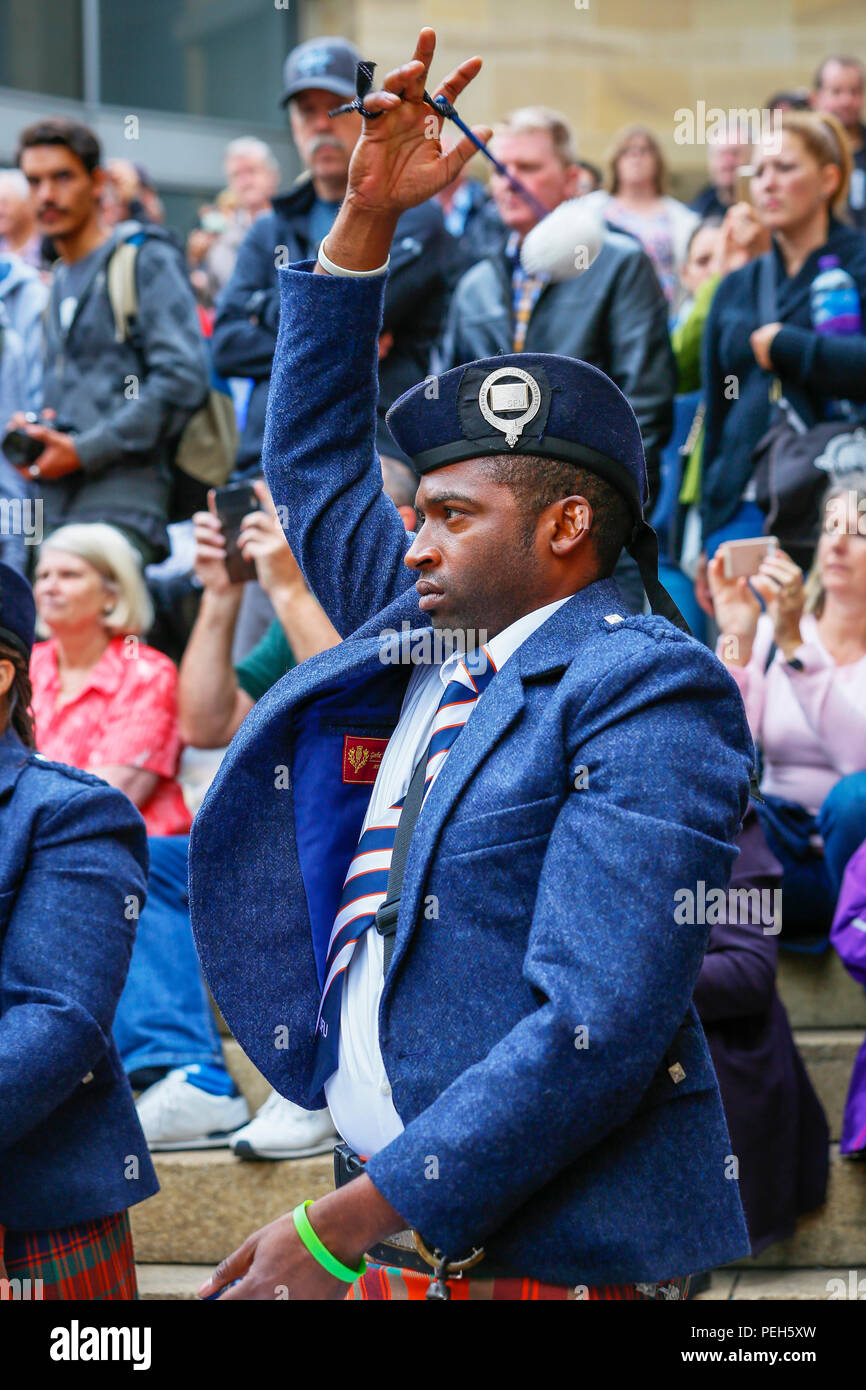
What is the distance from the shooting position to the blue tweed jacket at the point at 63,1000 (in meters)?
2.46

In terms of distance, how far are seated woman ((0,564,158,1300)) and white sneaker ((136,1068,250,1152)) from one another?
1.25 meters

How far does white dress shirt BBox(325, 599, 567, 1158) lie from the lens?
1.86 metres

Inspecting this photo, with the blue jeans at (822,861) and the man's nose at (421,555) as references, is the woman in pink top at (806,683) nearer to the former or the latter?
the blue jeans at (822,861)

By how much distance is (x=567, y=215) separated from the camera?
4.71 meters

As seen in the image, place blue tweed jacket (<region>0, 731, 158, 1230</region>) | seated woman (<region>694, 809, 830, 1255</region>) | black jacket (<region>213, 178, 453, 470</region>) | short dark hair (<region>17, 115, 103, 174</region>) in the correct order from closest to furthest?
blue tweed jacket (<region>0, 731, 158, 1230</region>)
seated woman (<region>694, 809, 830, 1255</region>)
black jacket (<region>213, 178, 453, 470</region>)
short dark hair (<region>17, 115, 103, 174</region>)

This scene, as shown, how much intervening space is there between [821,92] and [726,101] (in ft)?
15.1

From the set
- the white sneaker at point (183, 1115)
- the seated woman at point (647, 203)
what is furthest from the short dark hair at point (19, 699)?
Answer: the seated woman at point (647, 203)

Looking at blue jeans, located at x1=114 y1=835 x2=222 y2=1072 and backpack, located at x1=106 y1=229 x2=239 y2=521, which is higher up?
backpack, located at x1=106 y1=229 x2=239 y2=521

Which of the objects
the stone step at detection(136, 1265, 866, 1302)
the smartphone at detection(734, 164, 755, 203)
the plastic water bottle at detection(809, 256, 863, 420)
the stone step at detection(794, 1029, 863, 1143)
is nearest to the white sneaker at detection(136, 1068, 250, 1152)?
the stone step at detection(136, 1265, 866, 1302)

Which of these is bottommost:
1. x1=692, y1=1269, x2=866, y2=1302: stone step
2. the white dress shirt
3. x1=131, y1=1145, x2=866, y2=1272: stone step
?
x1=692, y1=1269, x2=866, y2=1302: stone step

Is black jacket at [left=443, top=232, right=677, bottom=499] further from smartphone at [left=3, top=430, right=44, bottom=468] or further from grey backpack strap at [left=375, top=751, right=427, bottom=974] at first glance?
grey backpack strap at [left=375, top=751, right=427, bottom=974]

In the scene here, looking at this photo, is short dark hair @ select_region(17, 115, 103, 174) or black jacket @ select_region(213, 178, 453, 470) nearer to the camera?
black jacket @ select_region(213, 178, 453, 470)

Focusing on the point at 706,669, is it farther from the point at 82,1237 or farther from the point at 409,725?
the point at 82,1237
